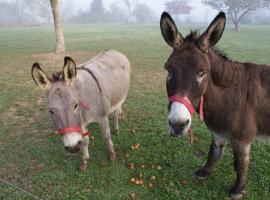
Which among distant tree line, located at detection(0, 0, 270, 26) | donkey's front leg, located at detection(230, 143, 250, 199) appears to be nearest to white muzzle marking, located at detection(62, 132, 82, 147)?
donkey's front leg, located at detection(230, 143, 250, 199)

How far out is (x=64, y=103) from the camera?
2.95m

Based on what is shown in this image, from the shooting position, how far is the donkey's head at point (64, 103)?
2.94 metres

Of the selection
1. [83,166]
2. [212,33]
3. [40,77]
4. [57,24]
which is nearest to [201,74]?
[212,33]

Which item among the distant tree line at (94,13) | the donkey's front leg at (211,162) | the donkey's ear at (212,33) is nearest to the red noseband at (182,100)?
the donkey's ear at (212,33)

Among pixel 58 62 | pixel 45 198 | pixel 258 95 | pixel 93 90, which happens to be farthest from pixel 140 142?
pixel 58 62

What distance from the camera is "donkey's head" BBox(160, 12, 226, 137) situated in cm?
243

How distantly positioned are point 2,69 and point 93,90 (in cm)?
826

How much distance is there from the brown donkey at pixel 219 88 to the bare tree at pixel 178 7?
82412mm

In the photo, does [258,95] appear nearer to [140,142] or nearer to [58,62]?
[140,142]

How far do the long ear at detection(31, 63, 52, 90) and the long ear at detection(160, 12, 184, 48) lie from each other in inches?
56.6

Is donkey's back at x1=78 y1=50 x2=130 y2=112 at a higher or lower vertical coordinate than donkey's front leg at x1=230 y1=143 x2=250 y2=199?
higher

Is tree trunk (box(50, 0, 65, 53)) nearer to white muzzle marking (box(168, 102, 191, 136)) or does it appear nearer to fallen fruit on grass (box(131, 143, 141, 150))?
fallen fruit on grass (box(131, 143, 141, 150))

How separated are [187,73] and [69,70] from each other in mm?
1432

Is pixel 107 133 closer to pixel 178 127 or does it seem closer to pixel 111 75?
pixel 111 75
